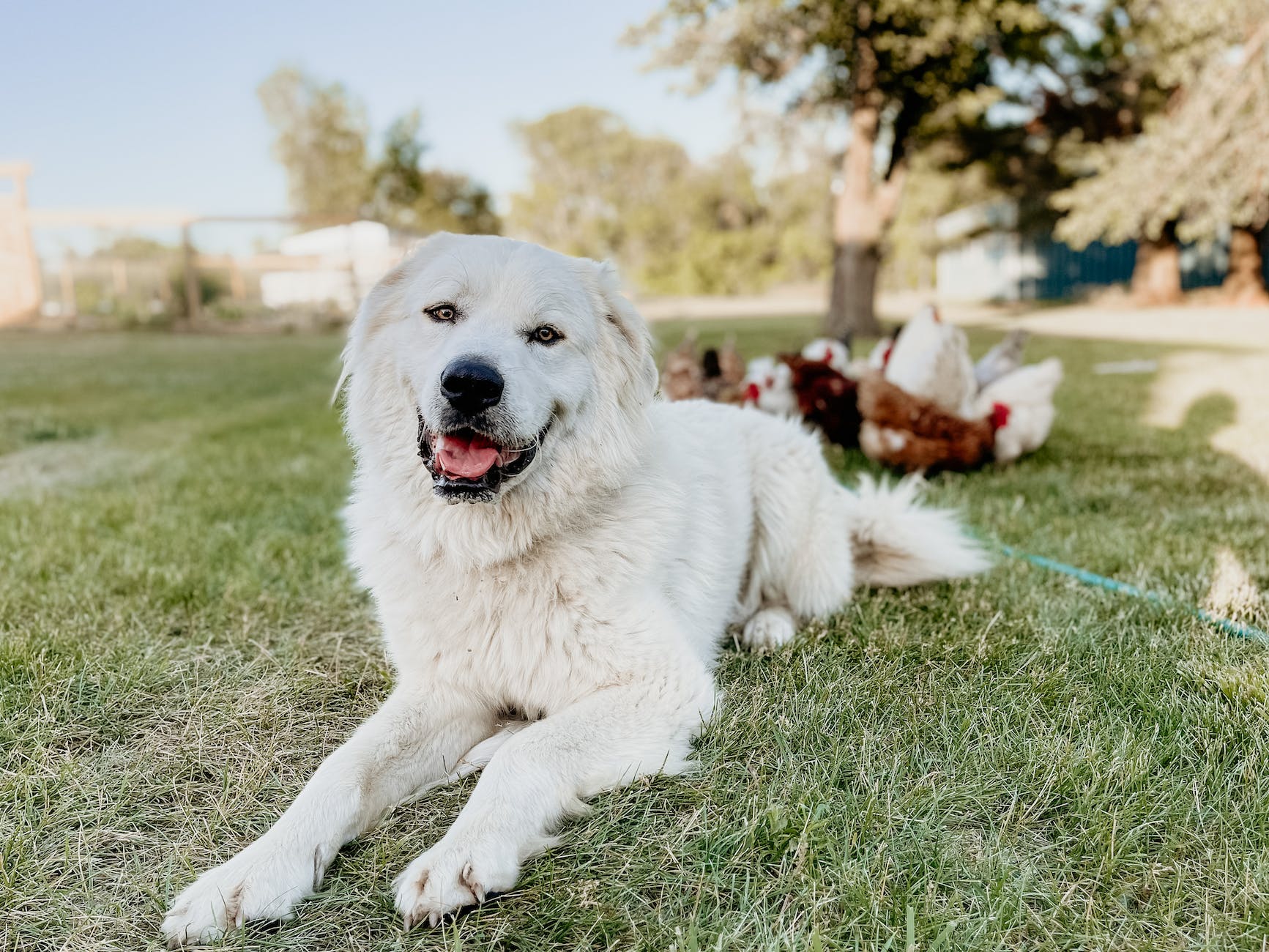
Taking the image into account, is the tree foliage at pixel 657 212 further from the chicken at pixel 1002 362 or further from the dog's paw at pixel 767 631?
the dog's paw at pixel 767 631

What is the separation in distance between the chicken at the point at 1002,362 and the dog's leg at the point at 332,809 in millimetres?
5076

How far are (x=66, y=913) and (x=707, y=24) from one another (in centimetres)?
1617

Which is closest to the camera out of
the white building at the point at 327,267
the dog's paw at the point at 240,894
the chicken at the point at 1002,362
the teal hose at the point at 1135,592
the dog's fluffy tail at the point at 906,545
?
the dog's paw at the point at 240,894

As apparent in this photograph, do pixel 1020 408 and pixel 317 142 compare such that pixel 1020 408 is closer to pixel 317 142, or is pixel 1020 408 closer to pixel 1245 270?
pixel 1245 270

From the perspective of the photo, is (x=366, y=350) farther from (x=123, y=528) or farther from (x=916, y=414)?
(x=916, y=414)

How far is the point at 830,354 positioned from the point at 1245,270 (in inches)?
880

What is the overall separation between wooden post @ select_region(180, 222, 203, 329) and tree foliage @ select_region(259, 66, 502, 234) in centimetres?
731

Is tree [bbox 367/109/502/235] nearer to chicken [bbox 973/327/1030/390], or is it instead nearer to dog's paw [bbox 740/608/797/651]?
chicken [bbox 973/327/1030/390]

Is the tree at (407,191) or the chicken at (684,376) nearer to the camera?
the chicken at (684,376)

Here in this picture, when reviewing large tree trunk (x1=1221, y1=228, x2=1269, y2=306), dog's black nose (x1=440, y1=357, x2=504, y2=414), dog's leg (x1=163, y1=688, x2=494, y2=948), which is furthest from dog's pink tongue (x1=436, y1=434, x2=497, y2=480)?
large tree trunk (x1=1221, y1=228, x2=1269, y2=306)

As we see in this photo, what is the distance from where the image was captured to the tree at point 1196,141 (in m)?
14.2

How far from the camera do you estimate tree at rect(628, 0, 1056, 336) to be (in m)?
14.6

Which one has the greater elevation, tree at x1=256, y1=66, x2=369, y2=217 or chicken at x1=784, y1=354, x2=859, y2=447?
tree at x1=256, y1=66, x2=369, y2=217

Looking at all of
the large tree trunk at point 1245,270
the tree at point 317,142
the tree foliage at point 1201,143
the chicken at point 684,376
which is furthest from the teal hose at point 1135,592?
the tree at point 317,142
